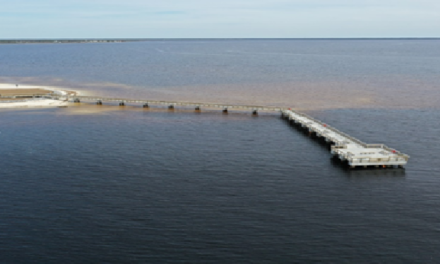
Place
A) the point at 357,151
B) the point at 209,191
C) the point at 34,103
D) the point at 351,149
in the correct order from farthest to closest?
the point at 34,103 → the point at 351,149 → the point at 357,151 → the point at 209,191

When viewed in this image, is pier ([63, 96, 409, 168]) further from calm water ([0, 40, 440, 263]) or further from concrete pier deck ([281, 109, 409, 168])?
calm water ([0, 40, 440, 263])

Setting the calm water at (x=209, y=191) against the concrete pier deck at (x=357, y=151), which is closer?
the calm water at (x=209, y=191)

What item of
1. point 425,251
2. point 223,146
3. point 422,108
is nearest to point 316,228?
point 425,251

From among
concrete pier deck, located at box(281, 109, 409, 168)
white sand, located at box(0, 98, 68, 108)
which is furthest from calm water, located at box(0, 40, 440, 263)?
white sand, located at box(0, 98, 68, 108)

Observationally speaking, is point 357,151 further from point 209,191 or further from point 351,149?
point 209,191

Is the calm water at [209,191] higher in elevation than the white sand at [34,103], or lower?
lower

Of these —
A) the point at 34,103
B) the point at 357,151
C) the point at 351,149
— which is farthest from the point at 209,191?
the point at 34,103

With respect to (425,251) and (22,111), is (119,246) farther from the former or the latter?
(22,111)

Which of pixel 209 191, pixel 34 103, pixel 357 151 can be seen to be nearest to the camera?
pixel 209 191

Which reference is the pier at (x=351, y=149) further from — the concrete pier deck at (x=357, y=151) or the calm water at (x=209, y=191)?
the calm water at (x=209, y=191)

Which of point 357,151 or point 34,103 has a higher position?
point 34,103

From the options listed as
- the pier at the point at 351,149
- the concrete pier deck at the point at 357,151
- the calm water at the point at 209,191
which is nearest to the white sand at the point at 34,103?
the calm water at the point at 209,191

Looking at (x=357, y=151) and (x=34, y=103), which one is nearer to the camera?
(x=357, y=151)
